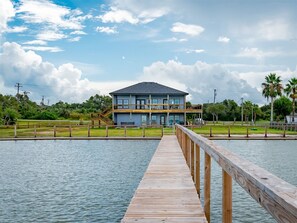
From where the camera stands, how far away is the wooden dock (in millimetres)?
4371

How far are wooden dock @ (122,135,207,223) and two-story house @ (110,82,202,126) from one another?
1422 inches

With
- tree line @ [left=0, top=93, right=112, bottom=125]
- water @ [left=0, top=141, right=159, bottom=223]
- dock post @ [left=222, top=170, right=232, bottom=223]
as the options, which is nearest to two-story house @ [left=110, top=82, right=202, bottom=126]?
tree line @ [left=0, top=93, right=112, bottom=125]

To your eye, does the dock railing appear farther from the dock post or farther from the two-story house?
the two-story house

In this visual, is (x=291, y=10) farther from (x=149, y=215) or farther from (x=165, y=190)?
(x=149, y=215)

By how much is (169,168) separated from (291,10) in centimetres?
1749

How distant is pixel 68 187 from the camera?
34.1 ft

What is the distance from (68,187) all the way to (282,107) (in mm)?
59013

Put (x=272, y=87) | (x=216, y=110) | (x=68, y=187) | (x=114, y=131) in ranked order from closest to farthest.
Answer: (x=68, y=187), (x=114, y=131), (x=272, y=87), (x=216, y=110)

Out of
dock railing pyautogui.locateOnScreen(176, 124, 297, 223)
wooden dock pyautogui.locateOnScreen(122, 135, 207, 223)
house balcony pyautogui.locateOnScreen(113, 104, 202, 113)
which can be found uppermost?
house balcony pyautogui.locateOnScreen(113, 104, 202, 113)

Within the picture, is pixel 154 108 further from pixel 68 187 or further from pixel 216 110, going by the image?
pixel 68 187

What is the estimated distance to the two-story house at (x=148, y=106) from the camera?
44188 mm

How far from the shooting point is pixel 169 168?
28.2ft

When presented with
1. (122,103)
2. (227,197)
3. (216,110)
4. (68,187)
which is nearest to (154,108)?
(122,103)

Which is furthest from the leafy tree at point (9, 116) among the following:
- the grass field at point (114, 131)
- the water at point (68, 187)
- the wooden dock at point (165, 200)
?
the wooden dock at point (165, 200)
